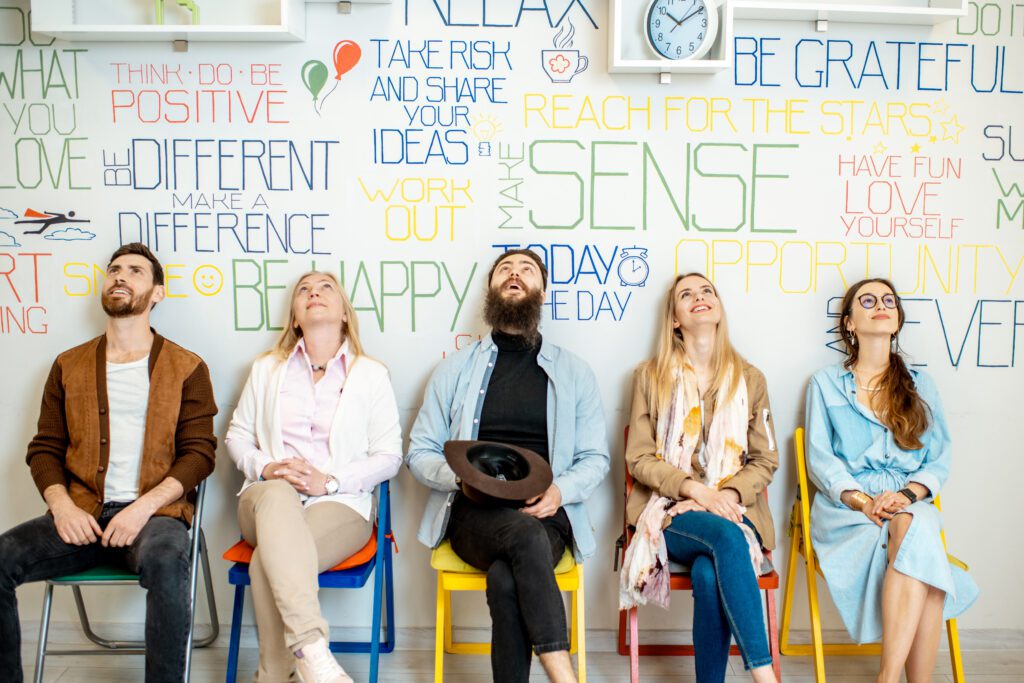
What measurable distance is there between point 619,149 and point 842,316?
1020mm

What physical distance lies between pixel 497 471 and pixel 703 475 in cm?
75

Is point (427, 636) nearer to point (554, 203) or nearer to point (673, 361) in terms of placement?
point (673, 361)

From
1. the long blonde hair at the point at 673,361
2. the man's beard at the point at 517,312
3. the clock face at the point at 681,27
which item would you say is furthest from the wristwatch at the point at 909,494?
the clock face at the point at 681,27

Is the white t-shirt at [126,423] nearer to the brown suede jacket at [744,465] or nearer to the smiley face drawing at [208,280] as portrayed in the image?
the smiley face drawing at [208,280]

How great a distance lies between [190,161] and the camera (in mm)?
3152

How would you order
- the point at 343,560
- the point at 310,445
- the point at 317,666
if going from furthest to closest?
the point at 310,445 < the point at 343,560 < the point at 317,666

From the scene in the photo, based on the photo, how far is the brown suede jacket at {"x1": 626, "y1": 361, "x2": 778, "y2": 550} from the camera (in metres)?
2.88

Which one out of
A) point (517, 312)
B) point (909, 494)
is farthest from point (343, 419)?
point (909, 494)

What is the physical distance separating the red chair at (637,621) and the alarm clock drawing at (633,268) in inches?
21.4

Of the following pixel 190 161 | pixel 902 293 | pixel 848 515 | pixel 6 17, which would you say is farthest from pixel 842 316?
pixel 6 17

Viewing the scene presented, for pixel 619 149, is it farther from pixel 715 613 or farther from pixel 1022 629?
pixel 1022 629

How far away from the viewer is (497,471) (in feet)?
9.04

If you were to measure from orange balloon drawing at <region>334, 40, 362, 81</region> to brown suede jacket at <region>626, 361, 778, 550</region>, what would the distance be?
1.53m

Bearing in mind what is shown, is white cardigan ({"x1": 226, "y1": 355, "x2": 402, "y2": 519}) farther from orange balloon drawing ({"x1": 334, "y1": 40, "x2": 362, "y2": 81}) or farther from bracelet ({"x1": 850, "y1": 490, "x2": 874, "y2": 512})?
bracelet ({"x1": 850, "y1": 490, "x2": 874, "y2": 512})
